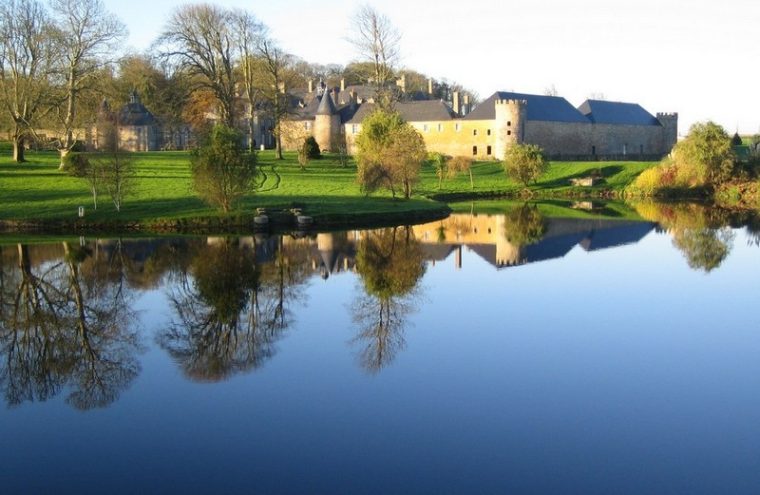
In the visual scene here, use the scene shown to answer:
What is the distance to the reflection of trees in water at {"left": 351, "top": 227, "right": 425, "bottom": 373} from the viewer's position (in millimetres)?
13115

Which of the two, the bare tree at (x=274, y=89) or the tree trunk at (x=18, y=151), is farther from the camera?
the bare tree at (x=274, y=89)

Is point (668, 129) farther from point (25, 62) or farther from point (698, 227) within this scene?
point (25, 62)

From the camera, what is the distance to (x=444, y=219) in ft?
113

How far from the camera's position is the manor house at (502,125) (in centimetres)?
6078

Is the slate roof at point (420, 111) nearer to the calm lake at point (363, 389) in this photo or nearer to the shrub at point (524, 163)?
the shrub at point (524, 163)

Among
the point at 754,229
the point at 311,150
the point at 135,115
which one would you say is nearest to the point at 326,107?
the point at 311,150

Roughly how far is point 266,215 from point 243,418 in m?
20.1

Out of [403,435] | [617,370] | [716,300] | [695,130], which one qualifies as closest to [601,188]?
[695,130]

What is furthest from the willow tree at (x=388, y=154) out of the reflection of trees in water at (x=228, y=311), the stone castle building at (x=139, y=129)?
the stone castle building at (x=139, y=129)

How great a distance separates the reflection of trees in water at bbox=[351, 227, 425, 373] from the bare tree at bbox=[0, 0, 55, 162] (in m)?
21.8

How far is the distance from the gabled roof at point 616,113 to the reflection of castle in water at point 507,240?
3739 centimetres

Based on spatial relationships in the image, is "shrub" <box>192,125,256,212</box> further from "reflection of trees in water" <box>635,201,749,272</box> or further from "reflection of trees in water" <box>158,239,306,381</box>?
"reflection of trees in water" <box>635,201,749,272</box>

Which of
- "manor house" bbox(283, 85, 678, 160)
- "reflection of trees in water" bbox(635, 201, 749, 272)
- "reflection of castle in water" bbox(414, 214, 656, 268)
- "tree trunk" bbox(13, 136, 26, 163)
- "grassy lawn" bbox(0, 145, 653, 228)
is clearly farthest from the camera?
"manor house" bbox(283, 85, 678, 160)

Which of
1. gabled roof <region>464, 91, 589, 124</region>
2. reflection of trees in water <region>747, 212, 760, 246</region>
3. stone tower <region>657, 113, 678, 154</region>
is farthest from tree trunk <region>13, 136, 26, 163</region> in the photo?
stone tower <region>657, 113, 678, 154</region>
